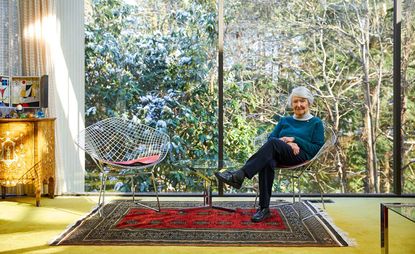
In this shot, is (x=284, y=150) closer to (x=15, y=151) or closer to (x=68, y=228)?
(x=68, y=228)

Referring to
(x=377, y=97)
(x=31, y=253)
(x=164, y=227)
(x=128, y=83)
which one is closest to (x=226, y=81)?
(x=128, y=83)

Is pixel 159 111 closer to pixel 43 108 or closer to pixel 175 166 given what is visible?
pixel 175 166

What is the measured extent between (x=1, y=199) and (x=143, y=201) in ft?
4.64

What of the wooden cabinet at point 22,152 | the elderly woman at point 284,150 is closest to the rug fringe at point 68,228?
the wooden cabinet at point 22,152

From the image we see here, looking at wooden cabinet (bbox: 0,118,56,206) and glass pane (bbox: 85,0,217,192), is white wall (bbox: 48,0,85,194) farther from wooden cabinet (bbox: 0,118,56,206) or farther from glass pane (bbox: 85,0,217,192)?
wooden cabinet (bbox: 0,118,56,206)

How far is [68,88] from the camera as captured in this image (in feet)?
19.9

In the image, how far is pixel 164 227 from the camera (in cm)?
458

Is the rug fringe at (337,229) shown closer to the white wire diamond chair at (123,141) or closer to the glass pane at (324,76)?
the glass pane at (324,76)

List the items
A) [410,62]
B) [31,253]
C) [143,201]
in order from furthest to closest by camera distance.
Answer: [410,62], [143,201], [31,253]

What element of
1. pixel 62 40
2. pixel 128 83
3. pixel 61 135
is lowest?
pixel 61 135

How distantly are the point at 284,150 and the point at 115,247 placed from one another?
5.47 ft

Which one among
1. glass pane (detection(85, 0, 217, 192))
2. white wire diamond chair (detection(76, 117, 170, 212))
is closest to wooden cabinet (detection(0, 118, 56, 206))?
white wire diamond chair (detection(76, 117, 170, 212))

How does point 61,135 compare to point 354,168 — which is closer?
point 61,135

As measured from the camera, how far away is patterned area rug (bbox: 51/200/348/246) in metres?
4.14
